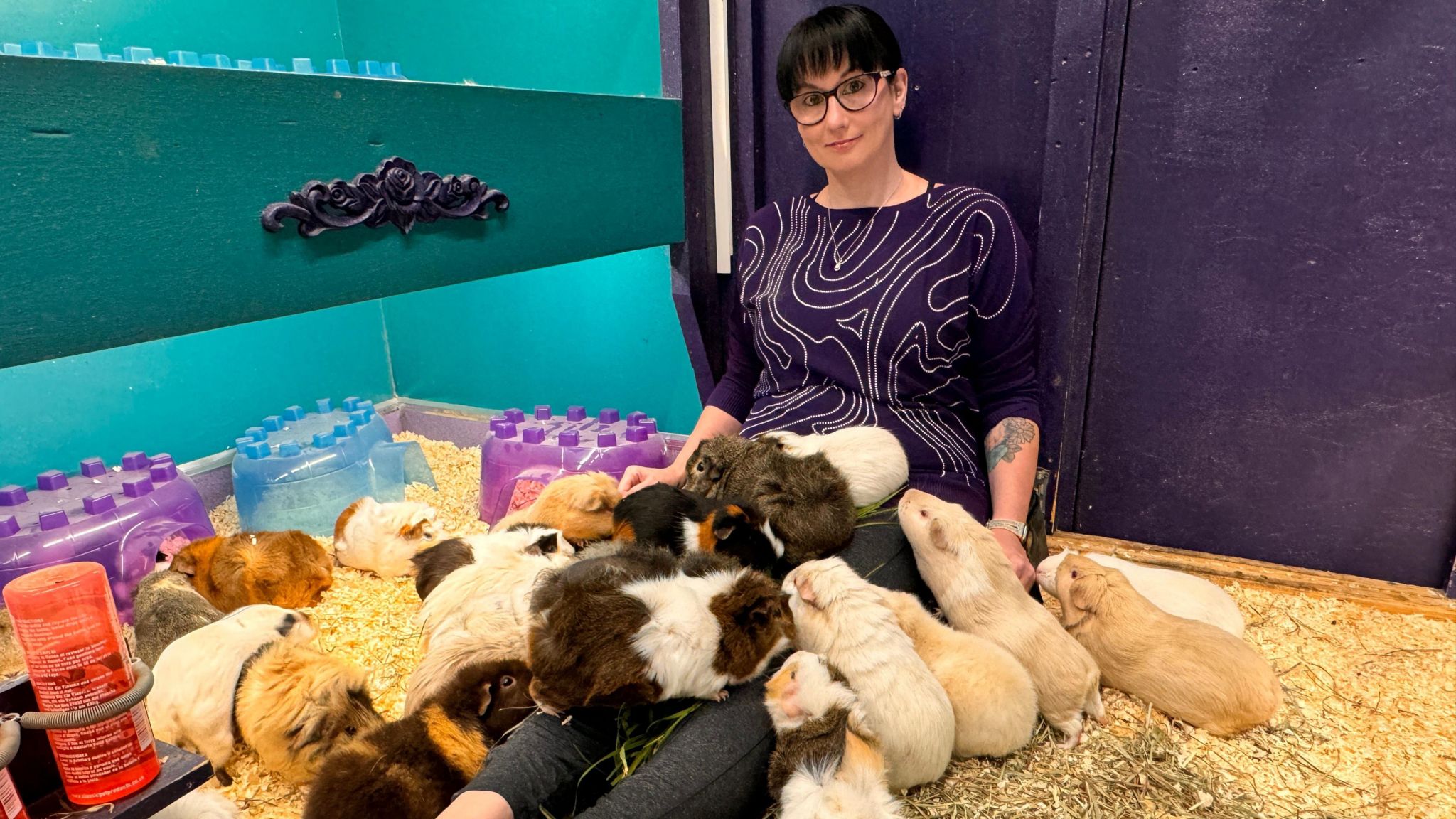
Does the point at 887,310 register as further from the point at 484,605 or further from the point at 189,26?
the point at 189,26

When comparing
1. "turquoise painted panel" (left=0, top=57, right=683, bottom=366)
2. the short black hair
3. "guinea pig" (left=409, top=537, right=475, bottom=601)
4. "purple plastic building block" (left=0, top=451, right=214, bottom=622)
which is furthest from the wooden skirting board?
"purple plastic building block" (left=0, top=451, right=214, bottom=622)

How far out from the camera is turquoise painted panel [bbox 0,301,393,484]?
3.10m

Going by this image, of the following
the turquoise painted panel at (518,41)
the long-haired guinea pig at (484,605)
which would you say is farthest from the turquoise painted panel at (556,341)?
the long-haired guinea pig at (484,605)

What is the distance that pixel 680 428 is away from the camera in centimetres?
371

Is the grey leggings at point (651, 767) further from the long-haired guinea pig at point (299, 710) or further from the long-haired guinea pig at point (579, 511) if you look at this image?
the long-haired guinea pig at point (579, 511)

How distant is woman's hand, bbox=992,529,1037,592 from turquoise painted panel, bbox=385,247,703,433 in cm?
171

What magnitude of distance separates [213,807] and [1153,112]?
2.89m

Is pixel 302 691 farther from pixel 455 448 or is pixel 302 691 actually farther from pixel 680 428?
pixel 455 448

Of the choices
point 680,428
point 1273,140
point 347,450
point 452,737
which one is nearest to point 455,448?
point 347,450

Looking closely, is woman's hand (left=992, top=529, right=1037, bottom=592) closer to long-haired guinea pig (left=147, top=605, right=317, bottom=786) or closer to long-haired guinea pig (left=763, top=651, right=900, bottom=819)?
long-haired guinea pig (left=763, top=651, right=900, bottom=819)

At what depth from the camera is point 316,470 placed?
3.30 meters

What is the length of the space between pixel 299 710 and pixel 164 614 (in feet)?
2.25

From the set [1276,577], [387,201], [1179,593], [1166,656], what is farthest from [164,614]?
[1276,577]

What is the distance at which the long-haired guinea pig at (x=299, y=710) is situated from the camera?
179 cm
